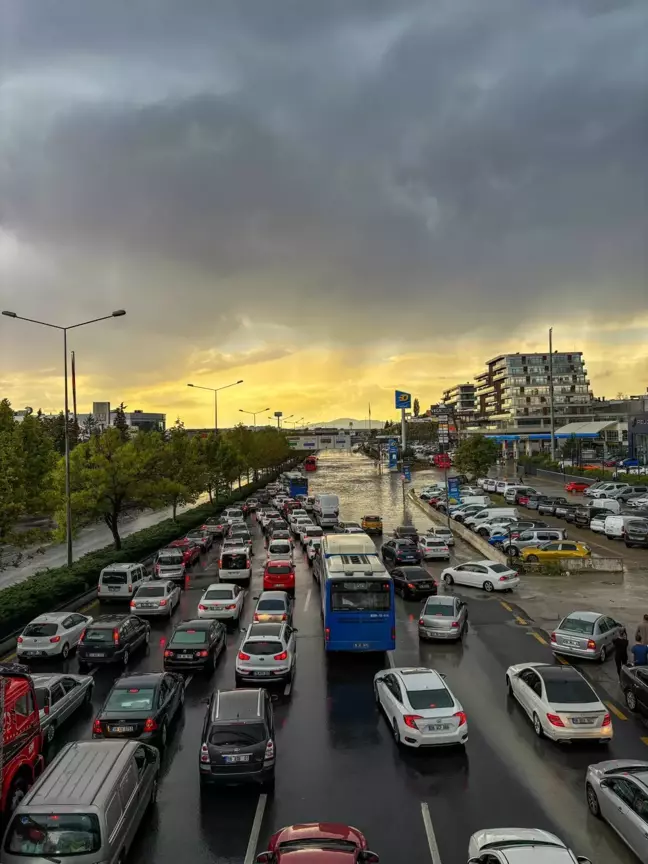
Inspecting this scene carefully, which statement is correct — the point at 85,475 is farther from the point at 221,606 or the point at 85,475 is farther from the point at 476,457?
the point at 476,457

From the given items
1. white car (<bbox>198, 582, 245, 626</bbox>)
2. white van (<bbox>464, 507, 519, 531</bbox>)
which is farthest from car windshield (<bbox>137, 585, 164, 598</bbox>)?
white van (<bbox>464, 507, 519, 531</bbox>)

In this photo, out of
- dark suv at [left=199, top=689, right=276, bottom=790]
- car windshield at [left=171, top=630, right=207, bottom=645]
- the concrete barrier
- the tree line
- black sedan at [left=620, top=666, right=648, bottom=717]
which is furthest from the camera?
the concrete barrier

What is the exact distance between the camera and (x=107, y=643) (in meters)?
19.6

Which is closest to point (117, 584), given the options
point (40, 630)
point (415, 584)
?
point (40, 630)

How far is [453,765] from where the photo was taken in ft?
43.5

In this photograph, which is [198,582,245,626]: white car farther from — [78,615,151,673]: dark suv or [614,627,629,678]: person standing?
[614,627,629,678]: person standing

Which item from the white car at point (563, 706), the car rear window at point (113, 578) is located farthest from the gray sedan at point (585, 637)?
the car rear window at point (113, 578)

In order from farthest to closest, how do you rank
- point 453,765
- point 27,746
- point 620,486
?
point 620,486
point 453,765
point 27,746

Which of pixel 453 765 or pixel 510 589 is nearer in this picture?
pixel 453 765

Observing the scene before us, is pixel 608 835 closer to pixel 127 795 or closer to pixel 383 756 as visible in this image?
pixel 383 756

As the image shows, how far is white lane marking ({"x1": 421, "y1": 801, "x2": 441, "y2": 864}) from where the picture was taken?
395 inches

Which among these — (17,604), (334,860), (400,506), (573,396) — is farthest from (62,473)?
(573,396)

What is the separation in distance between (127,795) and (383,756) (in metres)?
5.82

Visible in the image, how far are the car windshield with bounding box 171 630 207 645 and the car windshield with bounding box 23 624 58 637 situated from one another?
14.8 ft
